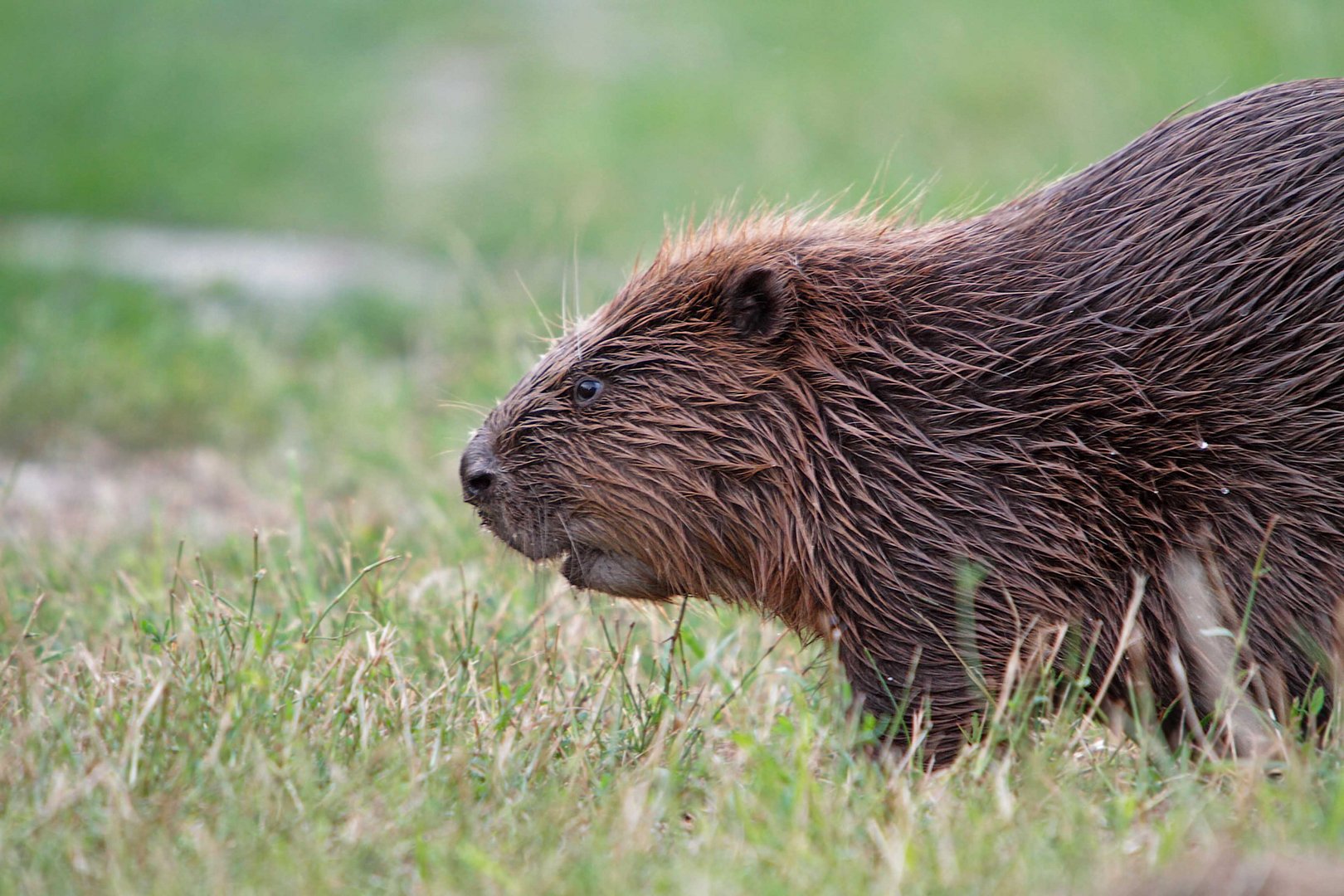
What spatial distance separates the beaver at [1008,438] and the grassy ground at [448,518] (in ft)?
0.65

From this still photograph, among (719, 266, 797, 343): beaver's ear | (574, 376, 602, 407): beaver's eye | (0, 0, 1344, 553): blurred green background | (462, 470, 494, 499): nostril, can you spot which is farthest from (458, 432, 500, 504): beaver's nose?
(0, 0, 1344, 553): blurred green background

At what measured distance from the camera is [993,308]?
9.43ft

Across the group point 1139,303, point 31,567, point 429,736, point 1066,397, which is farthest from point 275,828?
point 31,567

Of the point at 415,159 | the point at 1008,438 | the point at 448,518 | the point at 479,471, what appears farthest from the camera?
the point at 415,159

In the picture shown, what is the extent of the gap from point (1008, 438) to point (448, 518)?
2.12 m

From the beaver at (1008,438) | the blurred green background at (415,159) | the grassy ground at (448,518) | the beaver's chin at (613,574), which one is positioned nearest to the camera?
the grassy ground at (448,518)

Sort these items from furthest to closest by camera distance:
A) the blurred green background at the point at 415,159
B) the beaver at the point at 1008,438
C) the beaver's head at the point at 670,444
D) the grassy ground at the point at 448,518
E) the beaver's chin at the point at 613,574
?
the blurred green background at the point at 415,159 < the beaver's chin at the point at 613,574 < the beaver's head at the point at 670,444 < the beaver at the point at 1008,438 < the grassy ground at the point at 448,518

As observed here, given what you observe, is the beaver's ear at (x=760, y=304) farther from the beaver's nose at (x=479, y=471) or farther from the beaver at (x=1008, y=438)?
the beaver's nose at (x=479, y=471)

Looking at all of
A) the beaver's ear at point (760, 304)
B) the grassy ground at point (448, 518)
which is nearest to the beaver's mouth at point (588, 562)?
the grassy ground at point (448, 518)

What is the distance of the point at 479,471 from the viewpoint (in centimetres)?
304

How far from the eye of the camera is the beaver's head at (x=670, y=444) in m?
2.88

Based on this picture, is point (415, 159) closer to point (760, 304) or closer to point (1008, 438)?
point (760, 304)

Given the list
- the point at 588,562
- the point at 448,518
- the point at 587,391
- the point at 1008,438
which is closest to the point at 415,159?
the point at 448,518

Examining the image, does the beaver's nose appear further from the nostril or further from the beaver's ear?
the beaver's ear
